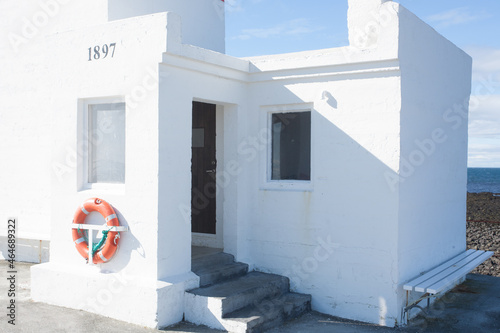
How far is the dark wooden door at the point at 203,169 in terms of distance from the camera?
7621 mm

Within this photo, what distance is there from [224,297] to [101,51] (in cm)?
332

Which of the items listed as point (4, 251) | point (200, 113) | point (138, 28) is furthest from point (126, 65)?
point (4, 251)

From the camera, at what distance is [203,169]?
7.72 metres

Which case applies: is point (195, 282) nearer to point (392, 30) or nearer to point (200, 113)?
point (200, 113)

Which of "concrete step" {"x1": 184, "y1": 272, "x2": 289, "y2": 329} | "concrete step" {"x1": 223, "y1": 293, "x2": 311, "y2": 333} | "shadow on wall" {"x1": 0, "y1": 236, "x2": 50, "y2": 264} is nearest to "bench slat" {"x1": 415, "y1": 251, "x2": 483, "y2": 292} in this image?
"concrete step" {"x1": 223, "y1": 293, "x2": 311, "y2": 333}

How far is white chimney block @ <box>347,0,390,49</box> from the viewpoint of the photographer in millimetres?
6387

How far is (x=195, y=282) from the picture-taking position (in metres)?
6.04

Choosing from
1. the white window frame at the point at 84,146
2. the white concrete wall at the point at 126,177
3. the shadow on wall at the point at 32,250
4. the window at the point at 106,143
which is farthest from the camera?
the shadow on wall at the point at 32,250

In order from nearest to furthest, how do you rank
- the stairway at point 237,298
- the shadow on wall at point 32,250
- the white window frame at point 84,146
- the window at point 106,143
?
the stairway at point 237,298, the window at point 106,143, the white window frame at point 84,146, the shadow on wall at point 32,250

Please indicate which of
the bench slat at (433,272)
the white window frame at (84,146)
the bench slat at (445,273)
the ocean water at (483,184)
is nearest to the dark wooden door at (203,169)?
the white window frame at (84,146)

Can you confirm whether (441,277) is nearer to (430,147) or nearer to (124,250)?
(430,147)

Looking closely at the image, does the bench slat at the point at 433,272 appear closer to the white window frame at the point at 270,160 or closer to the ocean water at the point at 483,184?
the white window frame at the point at 270,160

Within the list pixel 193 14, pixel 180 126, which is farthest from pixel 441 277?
pixel 193 14

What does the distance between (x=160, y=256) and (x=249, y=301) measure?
46.2 inches
